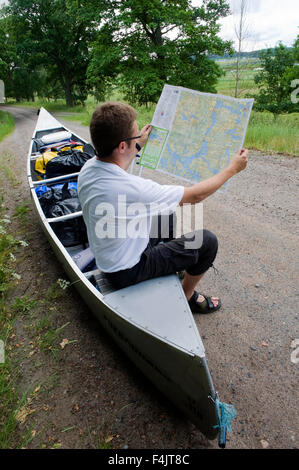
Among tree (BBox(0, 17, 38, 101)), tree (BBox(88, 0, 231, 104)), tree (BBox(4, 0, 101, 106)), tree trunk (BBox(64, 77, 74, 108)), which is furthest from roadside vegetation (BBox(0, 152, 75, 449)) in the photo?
tree (BBox(4, 0, 101, 106))

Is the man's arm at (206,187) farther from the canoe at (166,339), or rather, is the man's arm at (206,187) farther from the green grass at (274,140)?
the green grass at (274,140)

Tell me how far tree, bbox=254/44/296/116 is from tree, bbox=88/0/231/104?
6.62m

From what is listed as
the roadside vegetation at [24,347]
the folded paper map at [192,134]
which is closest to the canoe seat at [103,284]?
the roadside vegetation at [24,347]

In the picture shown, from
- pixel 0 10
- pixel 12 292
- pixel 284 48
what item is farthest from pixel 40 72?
pixel 12 292

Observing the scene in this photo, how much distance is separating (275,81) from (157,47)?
1074cm

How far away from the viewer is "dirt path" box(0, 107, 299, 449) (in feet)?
6.41

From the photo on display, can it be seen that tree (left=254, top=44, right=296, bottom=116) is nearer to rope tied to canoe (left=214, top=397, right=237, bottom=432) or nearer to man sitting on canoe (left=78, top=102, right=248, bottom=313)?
man sitting on canoe (left=78, top=102, right=248, bottom=313)

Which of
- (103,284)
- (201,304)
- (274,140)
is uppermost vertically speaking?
(274,140)

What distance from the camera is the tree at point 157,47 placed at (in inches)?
587

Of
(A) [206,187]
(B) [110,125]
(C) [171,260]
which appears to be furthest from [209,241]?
(B) [110,125]

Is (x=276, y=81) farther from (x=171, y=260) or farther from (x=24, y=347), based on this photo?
(x=24, y=347)

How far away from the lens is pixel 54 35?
Answer: 26625 millimetres

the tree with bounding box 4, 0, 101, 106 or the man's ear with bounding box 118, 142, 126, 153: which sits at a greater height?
the tree with bounding box 4, 0, 101, 106
